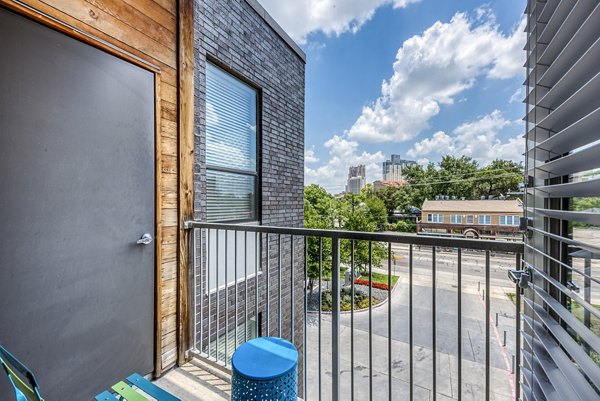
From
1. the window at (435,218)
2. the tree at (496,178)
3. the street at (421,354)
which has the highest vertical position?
the tree at (496,178)

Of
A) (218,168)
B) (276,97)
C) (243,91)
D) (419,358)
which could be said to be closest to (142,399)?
(218,168)

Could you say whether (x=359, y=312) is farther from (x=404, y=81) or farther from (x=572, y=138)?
(x=404, y=81)

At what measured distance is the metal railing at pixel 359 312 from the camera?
1.21 meters

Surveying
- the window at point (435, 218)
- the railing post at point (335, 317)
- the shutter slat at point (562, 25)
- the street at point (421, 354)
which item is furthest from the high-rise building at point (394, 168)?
the shutter slat at point (562, 25)

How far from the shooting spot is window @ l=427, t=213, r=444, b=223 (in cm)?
1240

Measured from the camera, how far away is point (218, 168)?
2.85 meters

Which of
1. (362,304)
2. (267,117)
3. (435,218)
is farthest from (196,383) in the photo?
(435,218)

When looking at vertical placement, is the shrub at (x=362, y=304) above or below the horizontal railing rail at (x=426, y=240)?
below

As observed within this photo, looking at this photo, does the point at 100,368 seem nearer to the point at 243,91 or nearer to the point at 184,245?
the point at 184,245

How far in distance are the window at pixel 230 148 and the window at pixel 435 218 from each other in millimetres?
11373

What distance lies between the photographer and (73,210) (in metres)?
1.40

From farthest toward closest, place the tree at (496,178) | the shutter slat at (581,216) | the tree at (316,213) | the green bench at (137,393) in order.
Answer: the tree at (496,178) < the tree at (316,213) < the green bench at (137,393) < the shutter slat at (581,216)

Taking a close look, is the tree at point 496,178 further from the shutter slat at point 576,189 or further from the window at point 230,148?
the shutter slat at point 576,189

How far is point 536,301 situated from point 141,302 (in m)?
1.97
